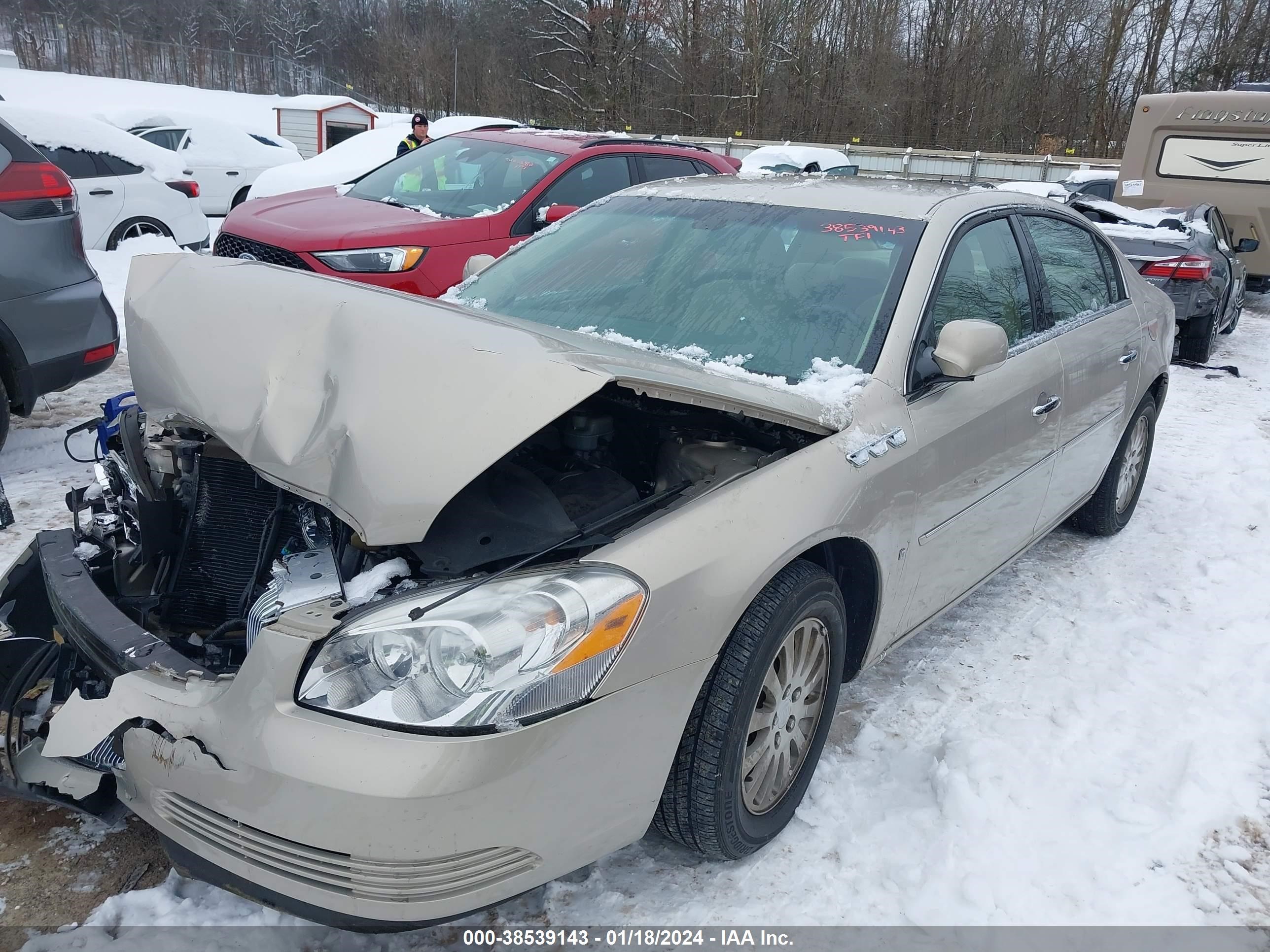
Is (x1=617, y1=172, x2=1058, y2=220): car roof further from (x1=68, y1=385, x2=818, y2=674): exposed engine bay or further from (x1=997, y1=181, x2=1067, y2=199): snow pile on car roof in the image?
(x1=997, y1=181, x2=1067, y2=199): snow pile on car roof

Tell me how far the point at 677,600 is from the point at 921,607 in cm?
134

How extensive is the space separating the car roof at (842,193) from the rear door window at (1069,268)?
0.14 meters

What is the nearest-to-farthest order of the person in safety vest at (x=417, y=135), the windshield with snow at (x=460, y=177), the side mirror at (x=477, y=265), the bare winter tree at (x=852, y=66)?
1. the side mirror at (x=477, y=265)
2. the windshield with snow at (x=460, y=177)
3. the person in safety vest at (x=417, y=135)
4. the bare winter tree at (x=852, y=66)

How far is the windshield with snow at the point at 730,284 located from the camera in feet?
9.31

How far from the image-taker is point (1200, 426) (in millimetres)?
6805

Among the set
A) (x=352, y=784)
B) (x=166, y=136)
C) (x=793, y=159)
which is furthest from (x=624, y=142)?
(x=793, y=159)

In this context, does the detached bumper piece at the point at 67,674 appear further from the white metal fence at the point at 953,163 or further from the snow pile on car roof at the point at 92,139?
the white metal fence at the point at 953,163

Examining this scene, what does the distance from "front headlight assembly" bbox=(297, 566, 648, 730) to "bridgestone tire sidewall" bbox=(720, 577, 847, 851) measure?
457 millimetres

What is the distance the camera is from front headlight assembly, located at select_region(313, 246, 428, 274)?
600 cm

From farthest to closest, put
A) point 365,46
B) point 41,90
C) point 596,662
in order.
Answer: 1. point 365,46
2. point 41,90
3. point 596,662

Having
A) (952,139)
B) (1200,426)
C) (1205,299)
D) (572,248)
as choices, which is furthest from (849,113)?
(572,248)

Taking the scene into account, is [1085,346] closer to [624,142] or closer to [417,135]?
[624,142]

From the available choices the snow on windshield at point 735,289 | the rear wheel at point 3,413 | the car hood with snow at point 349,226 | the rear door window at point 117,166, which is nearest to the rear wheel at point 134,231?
the rear door window at point 117,166

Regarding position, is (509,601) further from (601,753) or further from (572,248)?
(572,248)
